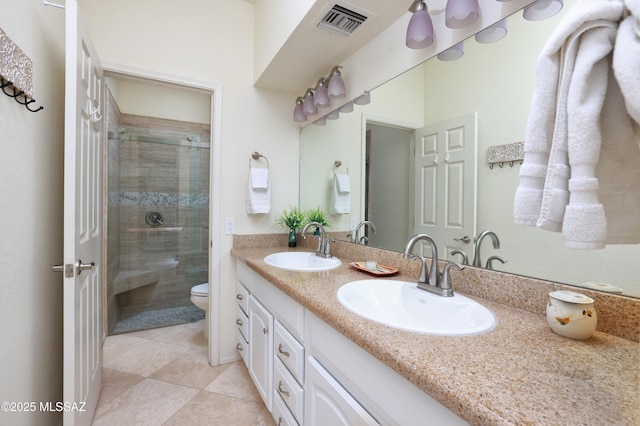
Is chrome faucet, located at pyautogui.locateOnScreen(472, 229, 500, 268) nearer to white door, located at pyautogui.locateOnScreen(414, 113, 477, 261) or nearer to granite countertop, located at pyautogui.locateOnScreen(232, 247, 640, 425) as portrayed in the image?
white door, located at pyautogui.locateOnScreen(414, 113, 477, 261)

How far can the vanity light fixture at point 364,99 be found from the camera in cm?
162

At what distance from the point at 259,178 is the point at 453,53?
4.60 feet

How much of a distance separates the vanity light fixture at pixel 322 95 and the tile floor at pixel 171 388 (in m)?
1.81

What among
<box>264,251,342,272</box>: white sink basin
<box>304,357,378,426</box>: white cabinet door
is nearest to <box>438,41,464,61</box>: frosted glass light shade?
<box>264,251,342,272</box>: white sink basin

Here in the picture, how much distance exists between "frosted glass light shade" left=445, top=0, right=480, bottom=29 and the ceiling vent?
479 mm

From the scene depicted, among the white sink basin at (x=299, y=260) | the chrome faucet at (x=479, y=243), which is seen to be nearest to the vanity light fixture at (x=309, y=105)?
the white sink basin at (x=299, y=260)

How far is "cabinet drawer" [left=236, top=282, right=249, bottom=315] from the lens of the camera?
1.75 m

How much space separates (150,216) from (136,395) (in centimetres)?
178

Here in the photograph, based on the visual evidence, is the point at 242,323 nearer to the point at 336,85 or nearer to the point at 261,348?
the point at 261,348

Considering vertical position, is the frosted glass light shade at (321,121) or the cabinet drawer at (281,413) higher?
the frosted glass light shade at (321,121)

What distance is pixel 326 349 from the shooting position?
89 centimetres

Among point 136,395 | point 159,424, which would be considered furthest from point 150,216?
point 159,424

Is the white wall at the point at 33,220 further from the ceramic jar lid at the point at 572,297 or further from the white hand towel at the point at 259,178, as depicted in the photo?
the ceramic jar lid at the point at 572,297

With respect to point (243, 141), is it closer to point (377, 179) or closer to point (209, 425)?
point (377, 179)
